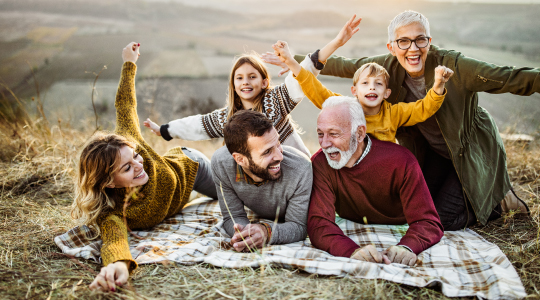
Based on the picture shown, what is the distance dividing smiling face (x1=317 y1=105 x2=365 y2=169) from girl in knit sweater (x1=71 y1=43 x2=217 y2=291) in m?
1.66

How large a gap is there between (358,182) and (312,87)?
1.01 meters

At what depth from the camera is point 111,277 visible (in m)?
2.45

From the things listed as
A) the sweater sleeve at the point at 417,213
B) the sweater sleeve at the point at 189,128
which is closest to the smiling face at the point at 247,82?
the sweater sleeve at the point at 189,128

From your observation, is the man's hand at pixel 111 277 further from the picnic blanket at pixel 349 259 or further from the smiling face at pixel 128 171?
the smiling face at pixel 128 171

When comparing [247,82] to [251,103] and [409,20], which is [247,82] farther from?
[409,20]

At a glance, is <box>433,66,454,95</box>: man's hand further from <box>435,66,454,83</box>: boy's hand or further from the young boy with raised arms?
the young boy with raised arms

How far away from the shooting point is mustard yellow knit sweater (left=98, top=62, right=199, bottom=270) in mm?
3164

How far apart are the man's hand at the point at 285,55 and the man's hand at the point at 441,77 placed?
1.21 metres

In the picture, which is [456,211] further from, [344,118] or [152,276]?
[152,276]

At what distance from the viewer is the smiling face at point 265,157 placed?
9.61 feet

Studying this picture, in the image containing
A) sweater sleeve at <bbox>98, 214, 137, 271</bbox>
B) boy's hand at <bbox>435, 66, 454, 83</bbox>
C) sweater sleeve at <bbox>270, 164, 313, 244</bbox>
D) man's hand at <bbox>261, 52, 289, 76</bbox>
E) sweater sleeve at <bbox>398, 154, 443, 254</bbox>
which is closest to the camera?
sweater sleeve at <bbox>98, 214, 137, 271</bbox>

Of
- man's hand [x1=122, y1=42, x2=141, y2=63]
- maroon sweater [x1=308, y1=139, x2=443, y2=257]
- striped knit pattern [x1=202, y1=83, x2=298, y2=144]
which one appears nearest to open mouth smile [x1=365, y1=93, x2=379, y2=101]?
maroon sweater [x1=308, y1=139, x2=443, y2=257]

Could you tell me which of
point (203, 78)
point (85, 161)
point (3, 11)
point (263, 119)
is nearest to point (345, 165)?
point (263, 119)

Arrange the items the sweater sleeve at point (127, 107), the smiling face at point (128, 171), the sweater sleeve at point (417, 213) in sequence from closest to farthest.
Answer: the sweater sleeve at point (417, 213)
the smiling face at point (128, 171)
the sweater sleeve at point (127, 107)
